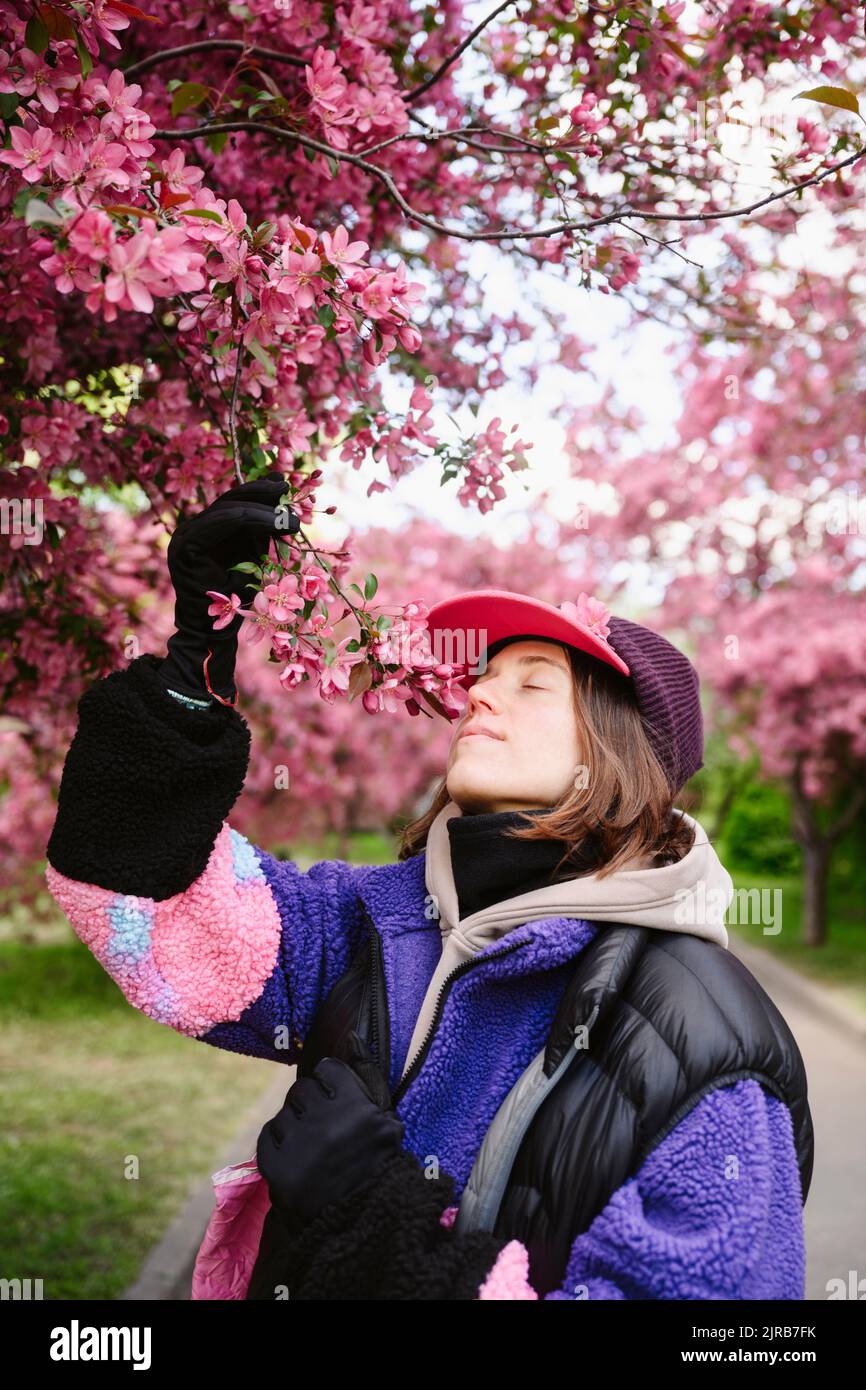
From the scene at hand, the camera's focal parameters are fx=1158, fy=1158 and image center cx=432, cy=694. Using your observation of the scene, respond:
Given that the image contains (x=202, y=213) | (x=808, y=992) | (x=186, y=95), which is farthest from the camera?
(x=808, y=992)

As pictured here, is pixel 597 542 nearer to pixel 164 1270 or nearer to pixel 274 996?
pixel 164 1270

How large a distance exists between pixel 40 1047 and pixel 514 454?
729 cm

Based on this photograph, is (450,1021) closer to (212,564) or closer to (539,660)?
(539,660)

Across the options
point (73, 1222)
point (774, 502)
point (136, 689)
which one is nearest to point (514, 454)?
point (136, 689)

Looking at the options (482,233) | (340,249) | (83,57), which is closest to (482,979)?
(340,249)

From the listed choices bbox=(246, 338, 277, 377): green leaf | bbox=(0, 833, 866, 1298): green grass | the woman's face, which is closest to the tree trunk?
bbox=(0, 833, 866, 1298): green grass

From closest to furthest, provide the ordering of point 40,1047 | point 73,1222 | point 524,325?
point 524,325, point 73,1222, point 40,1047

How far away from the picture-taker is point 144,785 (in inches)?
66.0

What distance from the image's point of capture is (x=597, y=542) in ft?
43.6

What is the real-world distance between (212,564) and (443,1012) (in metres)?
0.73

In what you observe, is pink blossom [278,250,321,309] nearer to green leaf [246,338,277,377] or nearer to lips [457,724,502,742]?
green leaf [246,338,277,377]

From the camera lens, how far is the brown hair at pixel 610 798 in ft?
5.80

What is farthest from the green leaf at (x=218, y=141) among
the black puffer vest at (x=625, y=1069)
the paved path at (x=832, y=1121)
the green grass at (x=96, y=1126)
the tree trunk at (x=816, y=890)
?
the tree trunk at (x=816, y=890)

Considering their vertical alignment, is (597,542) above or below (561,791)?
→ above
